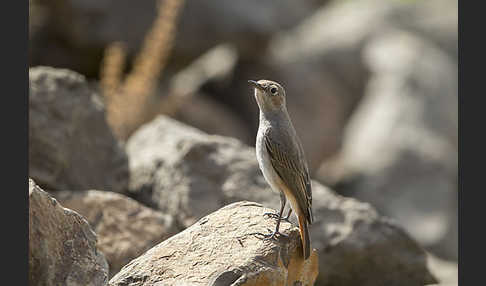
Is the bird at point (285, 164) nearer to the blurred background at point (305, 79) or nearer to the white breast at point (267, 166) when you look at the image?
the white breast at point (267, 166)

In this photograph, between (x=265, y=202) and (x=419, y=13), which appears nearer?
(x=265, y=202)

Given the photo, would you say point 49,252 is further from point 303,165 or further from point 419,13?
point 419,13

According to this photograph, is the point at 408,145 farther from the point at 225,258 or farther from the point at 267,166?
the point at 225,258

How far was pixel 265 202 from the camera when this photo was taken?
7211mm

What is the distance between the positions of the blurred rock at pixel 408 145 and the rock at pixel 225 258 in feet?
19.4

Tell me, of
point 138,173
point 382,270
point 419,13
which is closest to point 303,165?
point 382,270

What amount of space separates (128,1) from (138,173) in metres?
4.71

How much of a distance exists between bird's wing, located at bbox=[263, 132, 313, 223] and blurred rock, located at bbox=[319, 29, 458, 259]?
18.3 feet

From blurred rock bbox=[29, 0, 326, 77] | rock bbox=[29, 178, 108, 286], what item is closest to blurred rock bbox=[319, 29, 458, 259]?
blurred rock bbox=[29, 0, 326, 77]

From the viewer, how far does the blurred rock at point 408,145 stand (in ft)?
38.1

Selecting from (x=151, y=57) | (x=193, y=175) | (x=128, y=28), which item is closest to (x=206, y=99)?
(x=128, y=28)

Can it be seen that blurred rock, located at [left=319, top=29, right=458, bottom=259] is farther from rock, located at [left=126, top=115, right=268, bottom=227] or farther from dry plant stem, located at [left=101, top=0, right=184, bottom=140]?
rock, located at [left=126, top=115, right=268, bottom=227]

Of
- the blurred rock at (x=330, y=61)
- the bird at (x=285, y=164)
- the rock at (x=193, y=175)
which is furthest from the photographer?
the blurred rock at (x=330, y=61)

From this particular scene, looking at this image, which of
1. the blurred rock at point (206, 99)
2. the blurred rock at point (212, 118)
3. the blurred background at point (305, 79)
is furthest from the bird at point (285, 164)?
the blurred rock at point (212, 118)
